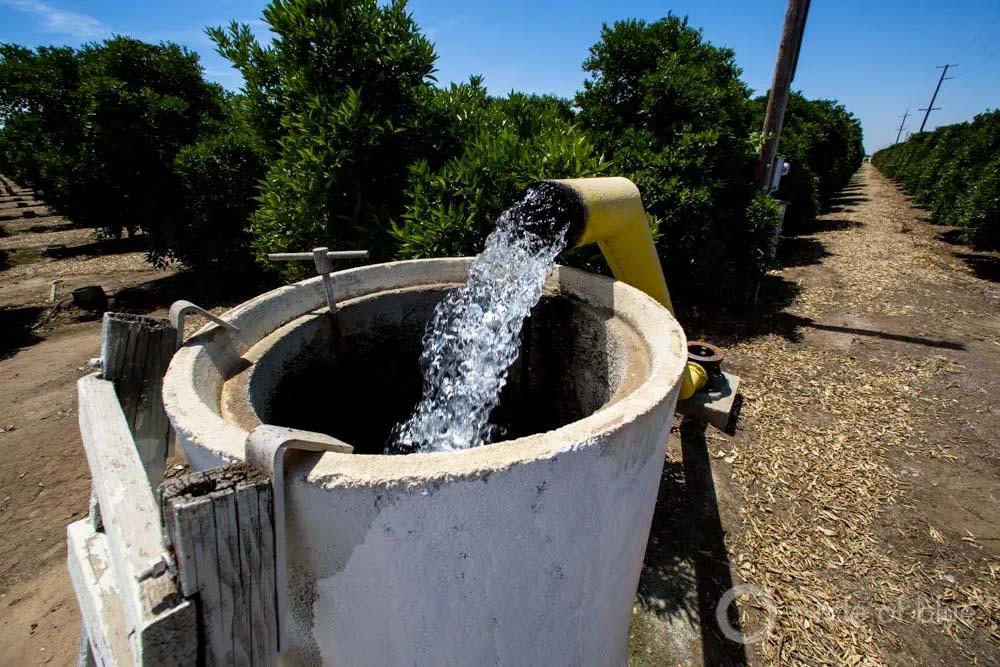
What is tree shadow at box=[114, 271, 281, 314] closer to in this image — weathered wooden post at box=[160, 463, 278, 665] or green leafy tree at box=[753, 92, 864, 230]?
weathered wooden post at box=[160, 463, 278, 665]

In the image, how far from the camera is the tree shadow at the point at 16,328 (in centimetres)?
765

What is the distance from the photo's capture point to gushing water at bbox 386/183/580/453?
9.80 feet

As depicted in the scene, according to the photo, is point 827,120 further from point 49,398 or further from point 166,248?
point 49,398

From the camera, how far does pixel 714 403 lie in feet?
15.1

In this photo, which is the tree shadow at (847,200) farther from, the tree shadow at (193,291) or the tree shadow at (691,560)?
the tree shadow at (193,291)

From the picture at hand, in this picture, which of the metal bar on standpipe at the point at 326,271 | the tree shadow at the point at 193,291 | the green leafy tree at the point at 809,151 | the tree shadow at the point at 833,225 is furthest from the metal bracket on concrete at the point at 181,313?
the tree shadow at the point at 833,225

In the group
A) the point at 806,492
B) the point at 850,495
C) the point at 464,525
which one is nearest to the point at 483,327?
the point at 464,525

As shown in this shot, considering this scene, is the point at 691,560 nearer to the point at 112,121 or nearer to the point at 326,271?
the point at 326,271

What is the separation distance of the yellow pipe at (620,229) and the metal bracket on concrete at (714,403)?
173 cm

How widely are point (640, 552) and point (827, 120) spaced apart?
19.5 m

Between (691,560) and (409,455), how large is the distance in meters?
3.06

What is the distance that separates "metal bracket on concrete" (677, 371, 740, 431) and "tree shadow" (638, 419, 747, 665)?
42 centimetres

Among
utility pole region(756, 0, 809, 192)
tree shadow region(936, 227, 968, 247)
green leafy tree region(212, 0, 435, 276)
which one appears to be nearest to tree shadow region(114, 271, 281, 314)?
green leafy tree region(212, 0, 435, 276)

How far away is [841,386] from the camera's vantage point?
552cm
